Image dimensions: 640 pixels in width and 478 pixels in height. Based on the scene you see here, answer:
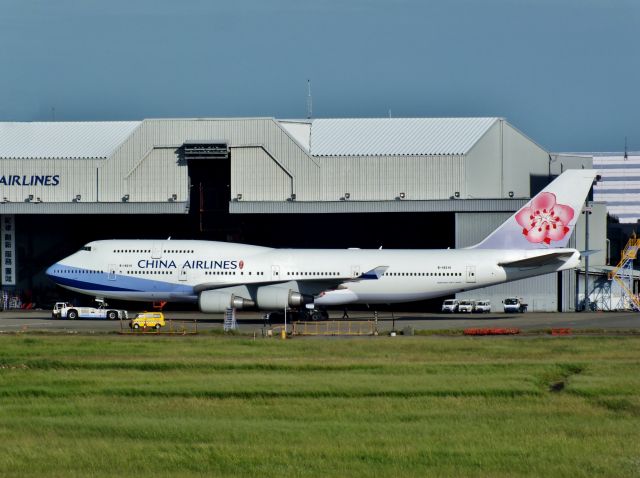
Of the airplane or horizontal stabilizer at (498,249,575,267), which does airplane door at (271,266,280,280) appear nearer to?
the airplane

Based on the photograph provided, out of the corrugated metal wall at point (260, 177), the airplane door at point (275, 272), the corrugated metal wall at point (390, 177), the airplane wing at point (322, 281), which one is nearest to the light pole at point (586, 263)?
the corrugated metal wall at point (390, 177)

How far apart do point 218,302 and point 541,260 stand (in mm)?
19543

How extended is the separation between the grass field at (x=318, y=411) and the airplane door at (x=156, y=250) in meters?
21.6

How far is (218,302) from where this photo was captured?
205 ft

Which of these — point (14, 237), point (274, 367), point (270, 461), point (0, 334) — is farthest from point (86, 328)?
point (270, 461)

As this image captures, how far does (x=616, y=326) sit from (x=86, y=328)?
2875cm

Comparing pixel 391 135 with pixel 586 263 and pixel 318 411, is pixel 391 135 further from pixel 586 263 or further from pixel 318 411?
pixel 318 411

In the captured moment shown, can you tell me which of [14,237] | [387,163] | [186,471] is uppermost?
[387,163]

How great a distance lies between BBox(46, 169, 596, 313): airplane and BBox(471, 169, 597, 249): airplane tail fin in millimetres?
1862

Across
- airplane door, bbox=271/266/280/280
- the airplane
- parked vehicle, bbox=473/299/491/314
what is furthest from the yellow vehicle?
parked vehicle, bbox=473/299/491/314

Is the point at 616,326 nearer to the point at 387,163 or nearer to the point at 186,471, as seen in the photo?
the point at 387,163

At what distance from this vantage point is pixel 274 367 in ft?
124

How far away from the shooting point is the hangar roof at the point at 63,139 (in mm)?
82062

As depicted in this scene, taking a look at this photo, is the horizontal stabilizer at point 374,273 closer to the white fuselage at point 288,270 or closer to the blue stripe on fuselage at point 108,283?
the white fuselage at point 288,270
